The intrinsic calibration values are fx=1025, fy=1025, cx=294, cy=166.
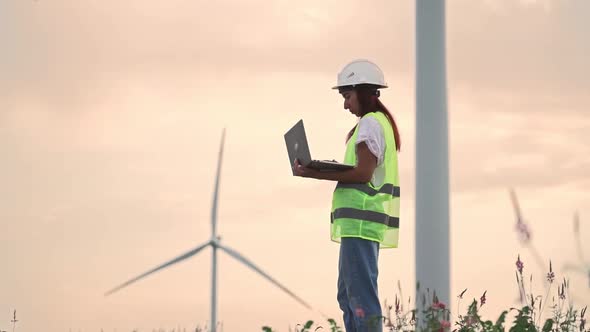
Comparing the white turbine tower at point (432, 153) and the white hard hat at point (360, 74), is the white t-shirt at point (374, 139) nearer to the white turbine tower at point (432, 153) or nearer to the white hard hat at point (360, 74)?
the white hard hat at point (360, 74)

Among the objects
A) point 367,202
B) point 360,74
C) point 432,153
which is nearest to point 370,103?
point 360,74

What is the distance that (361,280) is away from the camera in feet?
31.0

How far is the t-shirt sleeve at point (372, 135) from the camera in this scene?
9.45 m

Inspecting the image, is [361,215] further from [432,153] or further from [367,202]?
[432,153]

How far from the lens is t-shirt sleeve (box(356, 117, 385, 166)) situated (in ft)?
31.0

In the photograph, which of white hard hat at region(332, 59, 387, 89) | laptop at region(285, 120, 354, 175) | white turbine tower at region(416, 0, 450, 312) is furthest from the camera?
white turbine tower at region(416, 0, 450, 312)

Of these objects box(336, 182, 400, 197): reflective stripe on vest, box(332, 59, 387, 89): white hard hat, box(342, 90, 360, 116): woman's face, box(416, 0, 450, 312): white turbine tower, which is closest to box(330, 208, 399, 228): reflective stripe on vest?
box(336, 182, 400, 197): reflective stripe on vest

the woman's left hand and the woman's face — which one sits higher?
the woman's face

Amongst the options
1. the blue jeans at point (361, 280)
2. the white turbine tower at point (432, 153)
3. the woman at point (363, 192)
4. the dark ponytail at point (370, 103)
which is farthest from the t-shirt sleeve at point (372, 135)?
the white turbine tower at point (432, 153)

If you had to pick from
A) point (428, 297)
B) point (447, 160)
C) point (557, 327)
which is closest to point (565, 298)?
point (557, 327)

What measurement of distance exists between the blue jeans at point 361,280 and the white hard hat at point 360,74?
4.94 ft

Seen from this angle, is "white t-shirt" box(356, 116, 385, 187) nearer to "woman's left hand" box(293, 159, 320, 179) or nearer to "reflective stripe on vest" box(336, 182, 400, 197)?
"reflective stripe on vest" box(336, 182, 400, 197)

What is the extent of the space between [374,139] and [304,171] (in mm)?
715

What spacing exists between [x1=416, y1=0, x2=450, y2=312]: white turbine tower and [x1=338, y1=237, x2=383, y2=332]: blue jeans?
185cm
